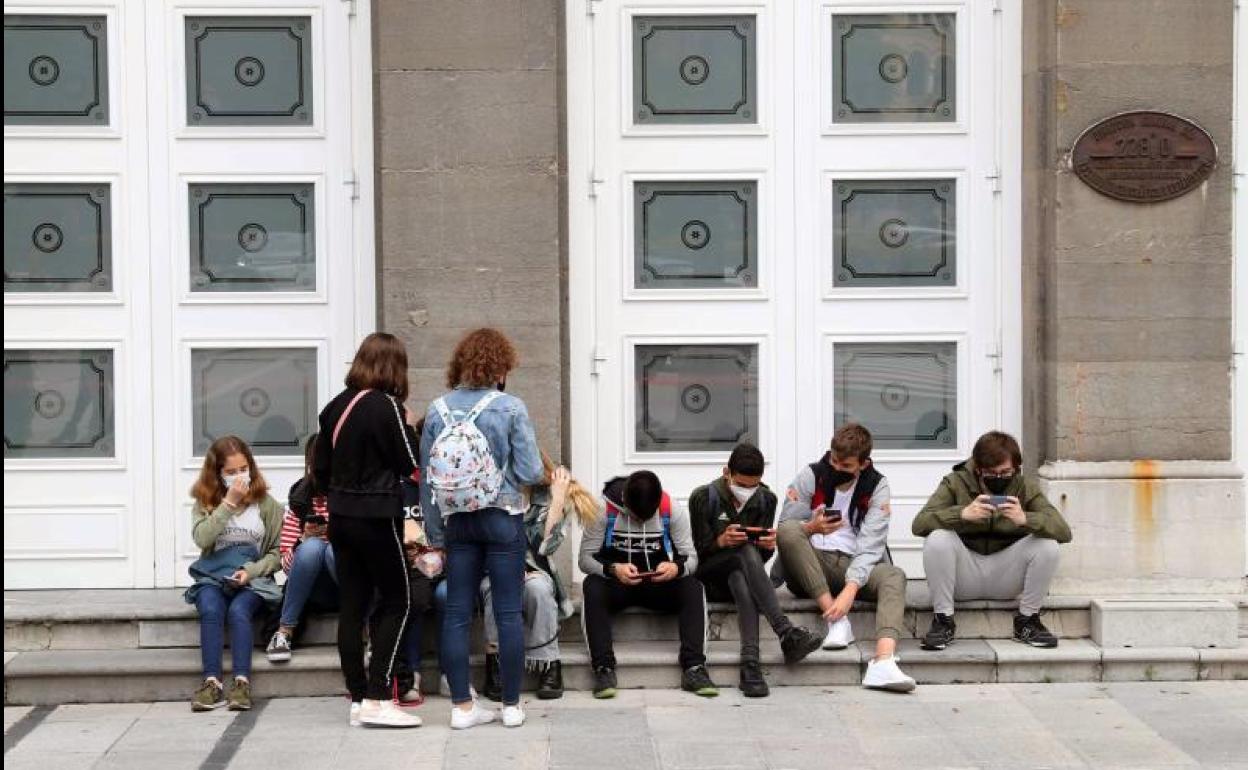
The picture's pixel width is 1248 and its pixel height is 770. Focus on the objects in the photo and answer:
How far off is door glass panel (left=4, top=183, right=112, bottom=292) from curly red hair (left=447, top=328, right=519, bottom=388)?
8.52 feet

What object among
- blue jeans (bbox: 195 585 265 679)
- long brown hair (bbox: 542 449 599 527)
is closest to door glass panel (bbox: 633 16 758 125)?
long brown hair (bbox: 542 449 599 527)

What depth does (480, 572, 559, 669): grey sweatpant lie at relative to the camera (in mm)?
8266

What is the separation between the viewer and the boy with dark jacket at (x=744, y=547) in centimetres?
843

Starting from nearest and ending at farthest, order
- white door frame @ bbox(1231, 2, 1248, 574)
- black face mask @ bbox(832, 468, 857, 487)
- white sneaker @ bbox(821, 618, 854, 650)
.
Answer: white sneaker @ bbox(821, 618, 854, 650) → black face mask @ bbox(832, 468, 857, 487) → white door frame @ bbox(1231, 2, 1248, 574)

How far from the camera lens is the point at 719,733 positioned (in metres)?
7.69

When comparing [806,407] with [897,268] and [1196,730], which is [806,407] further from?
[1196,730]

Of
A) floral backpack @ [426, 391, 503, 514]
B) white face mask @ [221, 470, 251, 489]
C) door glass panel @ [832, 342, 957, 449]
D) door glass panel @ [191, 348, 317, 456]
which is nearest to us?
floral backpack @ [426, 391, 503, 514]

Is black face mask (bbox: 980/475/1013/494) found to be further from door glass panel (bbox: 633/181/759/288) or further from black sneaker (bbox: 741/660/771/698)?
door glass panel (bbox: 633/181/759/288)

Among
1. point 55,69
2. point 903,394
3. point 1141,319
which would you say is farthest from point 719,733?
point 55,69

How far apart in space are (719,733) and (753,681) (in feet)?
2.21

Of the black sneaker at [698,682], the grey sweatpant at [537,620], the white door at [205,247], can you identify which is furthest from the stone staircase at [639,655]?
the white door at [205,247]

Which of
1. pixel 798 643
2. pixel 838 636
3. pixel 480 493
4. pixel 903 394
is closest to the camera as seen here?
pixel 480 493

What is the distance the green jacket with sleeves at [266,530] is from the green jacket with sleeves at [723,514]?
194 centimetres

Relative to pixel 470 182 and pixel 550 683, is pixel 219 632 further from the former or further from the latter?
pixel 470 182
